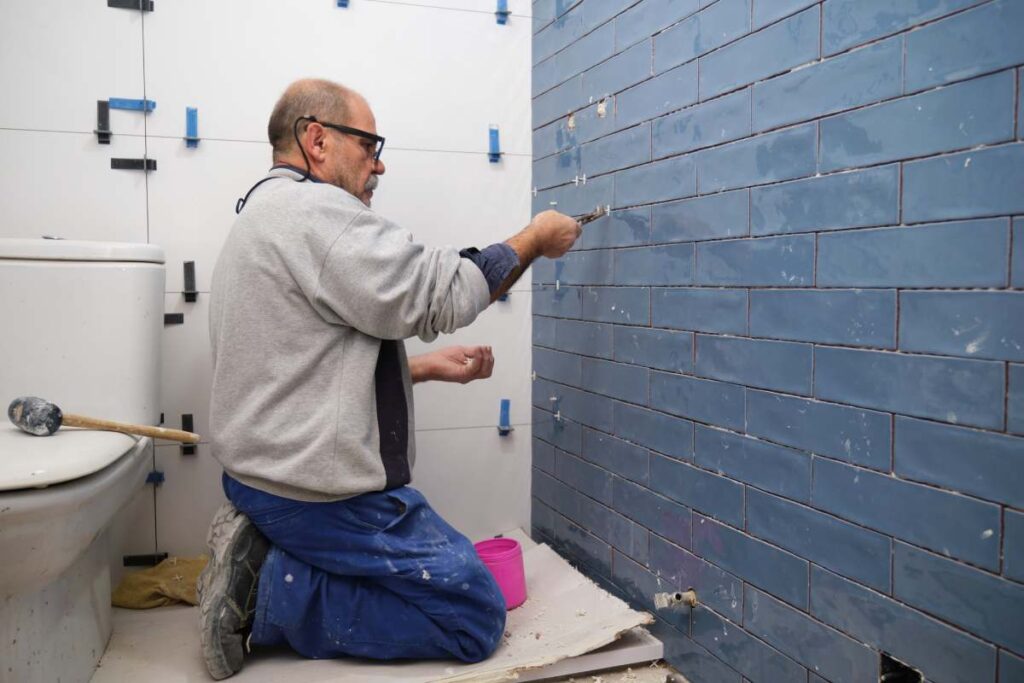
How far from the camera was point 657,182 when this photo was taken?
5.70 feet

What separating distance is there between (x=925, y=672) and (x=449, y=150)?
1.77 meters

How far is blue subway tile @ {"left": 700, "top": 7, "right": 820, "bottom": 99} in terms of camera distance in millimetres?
1290

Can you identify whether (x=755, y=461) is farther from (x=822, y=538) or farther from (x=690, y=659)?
(x=690, y=659)

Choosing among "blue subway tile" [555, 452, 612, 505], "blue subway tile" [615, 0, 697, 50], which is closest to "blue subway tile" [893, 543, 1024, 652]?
"blue subway tile" [555, 452, 612, 505]

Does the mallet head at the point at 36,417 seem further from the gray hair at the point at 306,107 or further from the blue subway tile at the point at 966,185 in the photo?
the blue subway tile at the point at 966,185

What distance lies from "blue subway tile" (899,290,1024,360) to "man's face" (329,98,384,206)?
113 centimetres

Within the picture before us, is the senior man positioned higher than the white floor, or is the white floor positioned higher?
the senior man

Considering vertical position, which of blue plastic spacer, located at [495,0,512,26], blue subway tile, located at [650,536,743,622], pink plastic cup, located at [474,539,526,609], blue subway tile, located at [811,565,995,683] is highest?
blue plastic spacer, located at [495,0,512,26]

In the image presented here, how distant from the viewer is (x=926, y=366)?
109 centimetres

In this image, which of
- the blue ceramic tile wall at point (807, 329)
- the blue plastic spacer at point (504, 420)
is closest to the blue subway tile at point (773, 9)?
the blue ceramic tile wall at point (807, 329)

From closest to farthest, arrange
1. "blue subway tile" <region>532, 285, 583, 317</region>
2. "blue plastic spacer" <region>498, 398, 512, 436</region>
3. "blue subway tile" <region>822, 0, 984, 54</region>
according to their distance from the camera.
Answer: "blue subway tile" <region>822, 0, 984, 54</region>
"blue subway tile" <region>532, 285, 583, 317</region>
"blue plastic spacer" <region>498, 398, 512, 436</region>

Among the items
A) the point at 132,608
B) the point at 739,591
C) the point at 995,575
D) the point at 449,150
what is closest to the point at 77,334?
→ the point at 132,608

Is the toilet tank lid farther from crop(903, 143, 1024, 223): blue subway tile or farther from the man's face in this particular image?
crop(903, 143, 1024, 223): blue subway tile

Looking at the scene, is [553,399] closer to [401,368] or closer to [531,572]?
[531,572]
